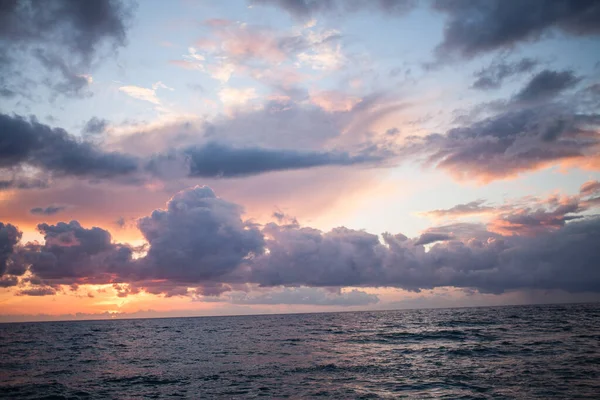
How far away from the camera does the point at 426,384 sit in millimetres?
30594

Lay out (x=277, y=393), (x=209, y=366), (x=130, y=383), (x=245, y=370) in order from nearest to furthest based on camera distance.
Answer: (x=277, y=393)
(x=130, y=383)
(x=245, y=370)
(x=209, y=366)

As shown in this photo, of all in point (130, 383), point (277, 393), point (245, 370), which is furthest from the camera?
point (245, 370)

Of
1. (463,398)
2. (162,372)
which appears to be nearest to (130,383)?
(162,372)

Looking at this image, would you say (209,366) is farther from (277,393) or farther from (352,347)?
(352,347)

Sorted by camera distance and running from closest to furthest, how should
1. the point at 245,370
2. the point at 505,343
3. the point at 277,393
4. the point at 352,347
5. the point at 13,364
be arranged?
the point at 277,393 → the point at 245,370 → the point at 13,364 → the point at 505,343 → the point at 352,347

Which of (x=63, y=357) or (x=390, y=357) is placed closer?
(x=390, y=357)

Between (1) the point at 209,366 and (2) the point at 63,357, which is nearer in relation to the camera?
(1) the point at 209,366

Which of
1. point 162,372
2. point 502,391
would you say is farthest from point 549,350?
point 162,372

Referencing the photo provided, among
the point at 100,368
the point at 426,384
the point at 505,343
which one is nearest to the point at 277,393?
the point at 426,384

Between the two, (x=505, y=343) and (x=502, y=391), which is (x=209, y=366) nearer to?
(x=502, y=391)

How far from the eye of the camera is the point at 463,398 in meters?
26.1

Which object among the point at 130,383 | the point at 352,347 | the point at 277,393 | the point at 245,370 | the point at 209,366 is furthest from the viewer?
the point at 352,347

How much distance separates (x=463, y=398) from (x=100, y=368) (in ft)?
129

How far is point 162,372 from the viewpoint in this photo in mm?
40312
